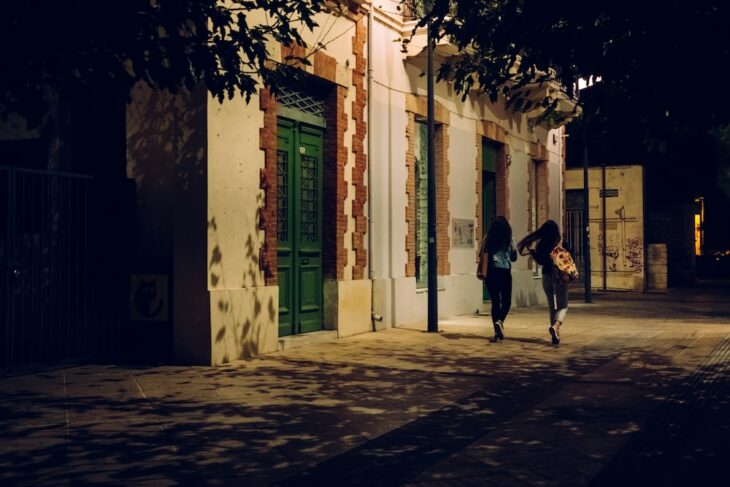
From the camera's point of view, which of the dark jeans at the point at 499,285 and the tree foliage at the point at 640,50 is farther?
the dark jeans at the point at 499,285

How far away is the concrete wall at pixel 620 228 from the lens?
29.3 m

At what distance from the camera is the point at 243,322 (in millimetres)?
11023

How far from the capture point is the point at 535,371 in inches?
397

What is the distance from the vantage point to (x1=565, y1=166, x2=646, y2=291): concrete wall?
29.3 metres

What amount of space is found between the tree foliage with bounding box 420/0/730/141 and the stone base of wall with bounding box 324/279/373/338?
5495 mm

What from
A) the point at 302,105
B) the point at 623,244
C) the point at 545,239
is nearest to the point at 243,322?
the point at 302,105

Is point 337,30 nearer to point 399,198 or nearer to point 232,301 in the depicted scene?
point 399,198

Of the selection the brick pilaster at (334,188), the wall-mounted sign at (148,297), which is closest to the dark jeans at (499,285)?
the brick pilaster at (334,188)

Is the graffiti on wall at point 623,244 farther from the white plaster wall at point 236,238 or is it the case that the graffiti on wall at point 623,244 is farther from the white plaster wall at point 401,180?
the white plaster wall at point 236,238

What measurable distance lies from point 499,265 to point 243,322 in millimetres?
4242

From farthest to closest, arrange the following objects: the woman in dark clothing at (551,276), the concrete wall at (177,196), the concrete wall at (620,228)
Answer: the concrete wall at (620,228)
the woman in dark clothing at (551,276)
the concrete wall at (177,196)

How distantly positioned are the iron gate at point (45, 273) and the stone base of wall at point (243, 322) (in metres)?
1.57

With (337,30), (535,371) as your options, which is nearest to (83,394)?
(535,371)

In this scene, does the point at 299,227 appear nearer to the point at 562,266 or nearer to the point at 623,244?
the point at 562,266
